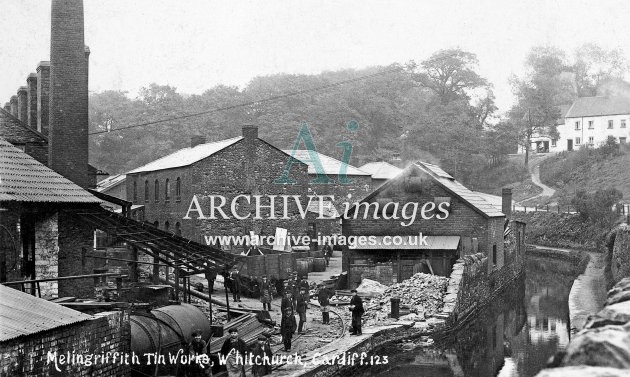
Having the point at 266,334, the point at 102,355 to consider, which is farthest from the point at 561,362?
the point at 266,334

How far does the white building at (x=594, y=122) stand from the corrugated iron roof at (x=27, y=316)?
5883 centimetres

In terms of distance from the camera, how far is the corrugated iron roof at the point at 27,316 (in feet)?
27.5

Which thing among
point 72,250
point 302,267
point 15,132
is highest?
point 15,132

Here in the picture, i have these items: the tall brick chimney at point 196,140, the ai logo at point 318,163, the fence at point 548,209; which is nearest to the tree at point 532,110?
the fence at point 548,209

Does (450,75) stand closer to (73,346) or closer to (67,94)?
(67,94)

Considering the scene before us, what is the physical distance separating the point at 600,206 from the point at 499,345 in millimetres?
23781

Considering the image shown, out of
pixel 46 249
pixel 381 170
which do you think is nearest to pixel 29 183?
pixel 46 249

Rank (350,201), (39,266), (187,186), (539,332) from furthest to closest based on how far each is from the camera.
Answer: (350,201)
(187,186)
(539,332)
(39,266)

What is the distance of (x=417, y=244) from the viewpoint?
2598cm

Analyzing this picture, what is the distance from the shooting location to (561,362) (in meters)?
3.57

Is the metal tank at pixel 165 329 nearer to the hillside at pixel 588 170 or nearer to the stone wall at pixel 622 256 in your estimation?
the stone wall at pixel 622 256

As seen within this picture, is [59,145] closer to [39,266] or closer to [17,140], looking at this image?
[17,140]

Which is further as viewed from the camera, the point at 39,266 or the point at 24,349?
the point at 39,266

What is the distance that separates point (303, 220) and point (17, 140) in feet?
62.5
